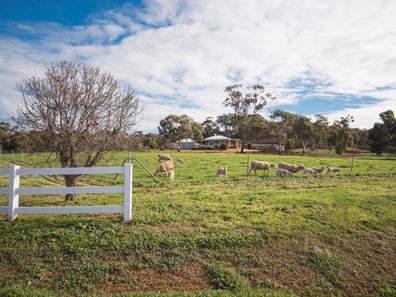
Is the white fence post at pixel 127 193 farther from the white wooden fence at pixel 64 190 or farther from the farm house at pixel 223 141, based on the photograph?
the farm house at pixel 223 141

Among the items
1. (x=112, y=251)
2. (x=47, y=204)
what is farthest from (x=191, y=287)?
(x=47, y=204)

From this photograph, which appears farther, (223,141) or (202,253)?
(223,141)

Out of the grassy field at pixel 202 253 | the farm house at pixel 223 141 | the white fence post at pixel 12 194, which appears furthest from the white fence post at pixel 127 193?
the farm house at pixel 223 141

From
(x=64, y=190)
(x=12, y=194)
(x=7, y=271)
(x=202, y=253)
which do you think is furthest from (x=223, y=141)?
(x=7, y=271)

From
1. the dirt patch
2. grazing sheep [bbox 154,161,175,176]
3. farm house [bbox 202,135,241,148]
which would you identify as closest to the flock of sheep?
grazing sheep [bbox 154,161,175,176]

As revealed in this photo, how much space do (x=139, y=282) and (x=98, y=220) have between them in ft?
8.31

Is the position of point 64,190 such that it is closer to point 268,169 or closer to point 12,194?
point 12,194

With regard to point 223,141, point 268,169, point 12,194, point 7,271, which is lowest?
point 7,271

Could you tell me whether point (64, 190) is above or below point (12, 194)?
above

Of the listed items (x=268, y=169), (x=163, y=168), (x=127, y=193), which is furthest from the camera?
(x=268, y=169)

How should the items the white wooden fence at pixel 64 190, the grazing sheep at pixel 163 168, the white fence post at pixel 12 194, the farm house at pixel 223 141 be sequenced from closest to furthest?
the white wooden fence at pixel 64 190 < the white fence post at pixel 12 194 < the grazing sheep at pixel 163 168 < the farm house at pixel 223 141

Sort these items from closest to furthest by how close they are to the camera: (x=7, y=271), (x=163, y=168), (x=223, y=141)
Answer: (x=7, y=271) < (x=163, y=168) < (x=223, y=141)

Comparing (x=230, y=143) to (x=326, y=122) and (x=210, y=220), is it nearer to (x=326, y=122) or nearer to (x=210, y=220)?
(x=326, y=122)

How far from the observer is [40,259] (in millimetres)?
5664
